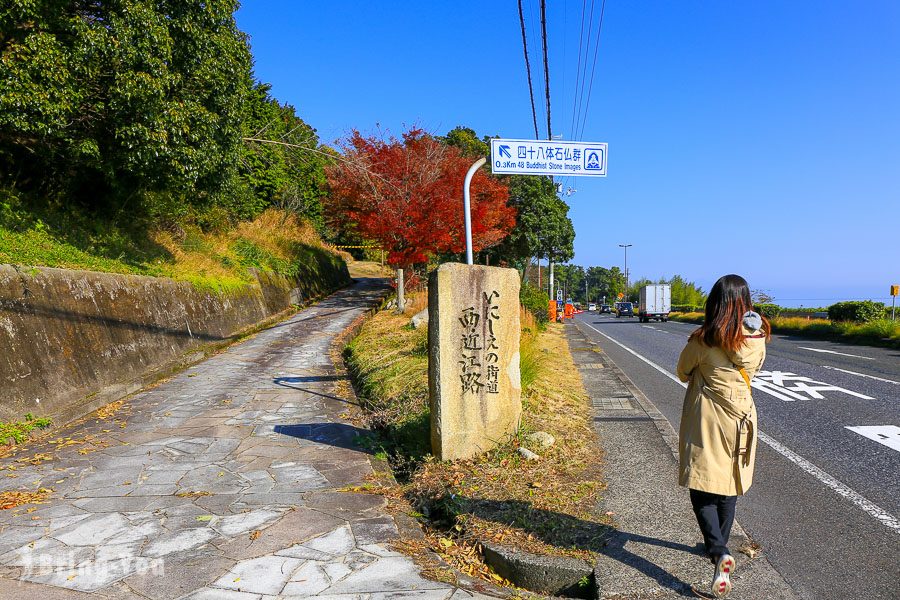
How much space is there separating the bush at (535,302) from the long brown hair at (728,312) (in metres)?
16.8

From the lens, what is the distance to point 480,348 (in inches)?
211

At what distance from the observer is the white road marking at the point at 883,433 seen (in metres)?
6.00

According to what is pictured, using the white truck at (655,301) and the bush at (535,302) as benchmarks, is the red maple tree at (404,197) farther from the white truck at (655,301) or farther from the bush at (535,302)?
the white truck at (655,301)

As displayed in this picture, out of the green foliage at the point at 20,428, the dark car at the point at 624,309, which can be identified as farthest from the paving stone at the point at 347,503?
the dark car at the point at 624,309

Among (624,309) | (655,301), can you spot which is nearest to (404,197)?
(655,301)

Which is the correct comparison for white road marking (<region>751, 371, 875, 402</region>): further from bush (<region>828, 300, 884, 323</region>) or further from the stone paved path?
bush (<region>828, 300, 884, 323</region>)

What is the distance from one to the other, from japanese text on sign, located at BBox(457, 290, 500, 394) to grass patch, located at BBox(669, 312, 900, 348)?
16698 mm

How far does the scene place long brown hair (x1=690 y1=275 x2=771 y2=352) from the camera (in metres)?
3.24

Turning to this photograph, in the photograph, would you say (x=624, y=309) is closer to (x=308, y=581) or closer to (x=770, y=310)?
(x=770, y=310)

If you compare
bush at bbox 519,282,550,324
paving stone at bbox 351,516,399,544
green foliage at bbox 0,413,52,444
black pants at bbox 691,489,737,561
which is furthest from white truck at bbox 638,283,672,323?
black pants at bbox 691,489,737,561

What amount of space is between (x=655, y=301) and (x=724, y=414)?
125 ft

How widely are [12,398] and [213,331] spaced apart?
6.56 metres

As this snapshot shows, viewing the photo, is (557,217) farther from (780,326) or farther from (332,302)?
(332,302)

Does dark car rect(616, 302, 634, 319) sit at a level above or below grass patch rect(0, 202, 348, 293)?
below
